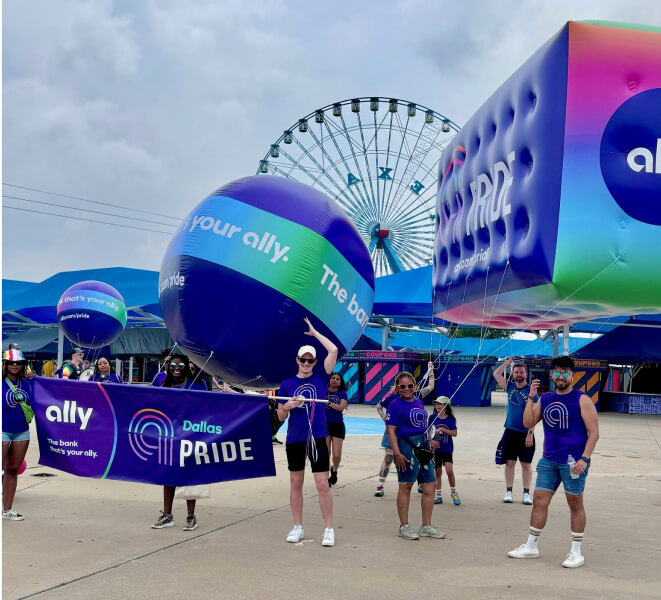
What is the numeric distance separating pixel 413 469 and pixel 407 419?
1.26 feet

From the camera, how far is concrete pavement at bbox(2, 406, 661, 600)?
13.9ft

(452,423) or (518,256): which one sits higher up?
(518,256)

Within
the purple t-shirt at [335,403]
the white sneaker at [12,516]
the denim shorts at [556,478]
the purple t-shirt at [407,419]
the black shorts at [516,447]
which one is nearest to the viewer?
the denim shorts at [556,478]

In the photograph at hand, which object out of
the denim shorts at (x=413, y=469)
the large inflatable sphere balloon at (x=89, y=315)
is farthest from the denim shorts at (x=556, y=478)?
the large inflatable sphere balloon at (x=89, y=315)

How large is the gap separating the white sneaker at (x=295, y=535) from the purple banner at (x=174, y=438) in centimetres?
46

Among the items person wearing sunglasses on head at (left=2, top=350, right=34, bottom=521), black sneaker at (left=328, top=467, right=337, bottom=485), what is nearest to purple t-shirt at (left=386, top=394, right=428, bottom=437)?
black sneaker at (left=328, top=467, right=337, bottom=485)

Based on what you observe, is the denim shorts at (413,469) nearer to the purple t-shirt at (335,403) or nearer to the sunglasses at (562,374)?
the sunglasses at (562,374)

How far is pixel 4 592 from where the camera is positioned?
3.97 m

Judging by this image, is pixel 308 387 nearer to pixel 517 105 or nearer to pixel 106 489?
pixel 517 105

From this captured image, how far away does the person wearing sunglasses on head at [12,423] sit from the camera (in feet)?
20.0

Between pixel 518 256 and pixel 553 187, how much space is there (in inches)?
22.2

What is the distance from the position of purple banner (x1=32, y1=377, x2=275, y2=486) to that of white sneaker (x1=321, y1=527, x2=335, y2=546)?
0.62 meters

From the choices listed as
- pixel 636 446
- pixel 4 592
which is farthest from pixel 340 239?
pixel 636 446

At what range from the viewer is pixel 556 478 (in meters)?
5.02
